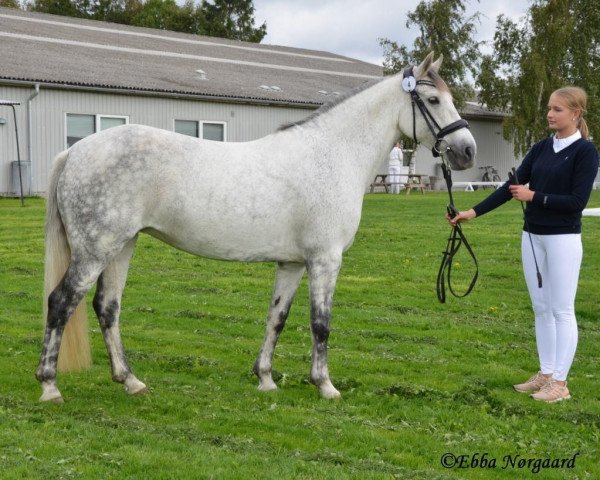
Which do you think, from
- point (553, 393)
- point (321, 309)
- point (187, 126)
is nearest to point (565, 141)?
point (553, 393)

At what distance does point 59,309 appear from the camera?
6141mm

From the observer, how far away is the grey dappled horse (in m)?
6.14

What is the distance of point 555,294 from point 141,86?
2435cm

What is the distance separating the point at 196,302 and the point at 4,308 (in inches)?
86.1

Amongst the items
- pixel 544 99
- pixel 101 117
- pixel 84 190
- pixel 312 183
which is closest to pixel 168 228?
pixel 84 190

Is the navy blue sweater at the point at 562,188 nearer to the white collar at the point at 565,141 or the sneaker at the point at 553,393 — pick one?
the white collar at the point at 565,141

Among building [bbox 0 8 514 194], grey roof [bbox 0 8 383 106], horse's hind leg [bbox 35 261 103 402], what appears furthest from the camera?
grey roof [bbox 0 8 383 106]

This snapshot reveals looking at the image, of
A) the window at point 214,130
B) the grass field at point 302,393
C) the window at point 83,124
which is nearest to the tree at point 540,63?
the window at point 214,130

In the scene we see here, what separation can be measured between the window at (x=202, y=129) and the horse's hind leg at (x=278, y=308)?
947 inches

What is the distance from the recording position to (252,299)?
10812 mm

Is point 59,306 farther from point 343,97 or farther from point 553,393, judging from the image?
point 553,393

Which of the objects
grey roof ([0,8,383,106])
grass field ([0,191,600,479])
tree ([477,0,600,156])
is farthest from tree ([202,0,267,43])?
grass field ([0,191,600,479])

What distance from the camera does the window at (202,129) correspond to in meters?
30.7

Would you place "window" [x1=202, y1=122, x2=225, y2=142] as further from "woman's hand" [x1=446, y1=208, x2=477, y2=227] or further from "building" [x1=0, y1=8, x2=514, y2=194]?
"woman's hand" [x1=446, y1=208, x2=477, y2=227]
